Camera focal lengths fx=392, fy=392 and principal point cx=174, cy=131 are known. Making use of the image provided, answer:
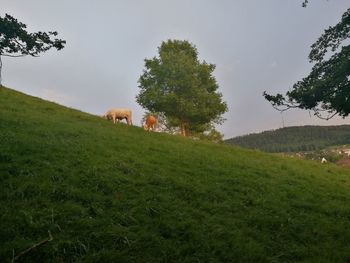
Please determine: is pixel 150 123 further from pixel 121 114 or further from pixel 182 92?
pixel 182 92

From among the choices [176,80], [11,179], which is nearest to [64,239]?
[11,179]

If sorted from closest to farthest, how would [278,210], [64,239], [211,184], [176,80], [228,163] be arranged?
[64,239] < [278,210] < [211,184] < [228,163] < [176,80]

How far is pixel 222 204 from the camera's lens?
1467 centimetres

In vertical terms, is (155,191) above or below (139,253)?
above

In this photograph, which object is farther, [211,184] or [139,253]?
[211,184]

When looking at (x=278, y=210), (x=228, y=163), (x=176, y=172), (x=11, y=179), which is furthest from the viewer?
(x=228, y=163)

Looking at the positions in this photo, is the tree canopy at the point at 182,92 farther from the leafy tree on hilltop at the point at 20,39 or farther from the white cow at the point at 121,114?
the leafy tree on hilltop at the point at 20,39

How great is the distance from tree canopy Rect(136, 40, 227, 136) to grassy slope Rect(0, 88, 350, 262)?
2854 centimetres

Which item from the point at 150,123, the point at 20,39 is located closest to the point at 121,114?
the point at 150,123

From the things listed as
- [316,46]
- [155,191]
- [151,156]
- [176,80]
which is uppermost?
[176,80]

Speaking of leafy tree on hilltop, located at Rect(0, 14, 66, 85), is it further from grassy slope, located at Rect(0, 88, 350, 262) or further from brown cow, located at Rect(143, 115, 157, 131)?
brown cow, located at Rect(143, 115, 157, 131)

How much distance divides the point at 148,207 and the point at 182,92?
133ft

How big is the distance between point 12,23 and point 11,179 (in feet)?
19.2

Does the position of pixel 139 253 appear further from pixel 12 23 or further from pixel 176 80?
pixel 176 80
